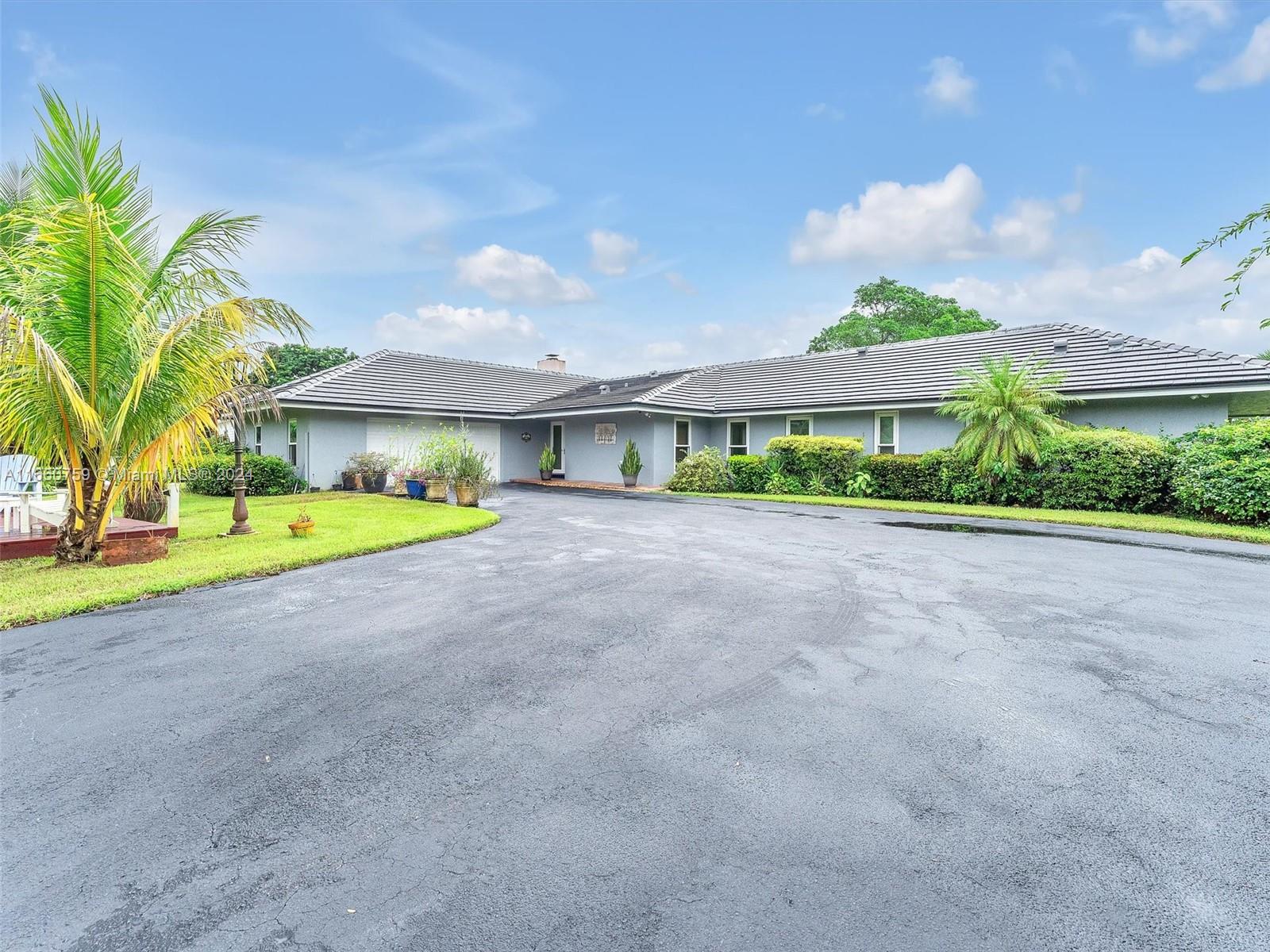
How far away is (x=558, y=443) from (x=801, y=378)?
1024cm

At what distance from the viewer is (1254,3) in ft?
22.7

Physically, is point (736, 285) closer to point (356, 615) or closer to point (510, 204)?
point (510, 204)

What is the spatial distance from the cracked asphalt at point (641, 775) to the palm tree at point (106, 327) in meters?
2.94

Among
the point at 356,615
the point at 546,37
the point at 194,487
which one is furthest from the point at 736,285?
the point at 356,615

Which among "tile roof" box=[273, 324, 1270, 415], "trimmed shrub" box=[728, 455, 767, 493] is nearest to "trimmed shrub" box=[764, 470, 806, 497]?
"trimmed shrub" box=[728, 455, 767, 493]

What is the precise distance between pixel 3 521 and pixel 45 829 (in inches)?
386

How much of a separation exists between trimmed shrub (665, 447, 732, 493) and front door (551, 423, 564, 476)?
6472mm

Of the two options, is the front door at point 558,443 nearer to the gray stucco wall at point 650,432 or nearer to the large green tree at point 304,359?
the gray stucco wall at point 650,432

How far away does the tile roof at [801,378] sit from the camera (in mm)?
14477

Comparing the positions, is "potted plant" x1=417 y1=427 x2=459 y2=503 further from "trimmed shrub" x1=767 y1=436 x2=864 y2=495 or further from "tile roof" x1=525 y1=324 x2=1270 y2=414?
"trimmed shrub" x1=767 y1=436 x2=864 y2=495

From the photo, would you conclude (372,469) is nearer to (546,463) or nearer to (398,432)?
(398,432)

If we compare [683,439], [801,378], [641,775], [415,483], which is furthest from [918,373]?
[641,775]

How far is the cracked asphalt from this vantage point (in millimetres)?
1936

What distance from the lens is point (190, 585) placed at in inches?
250
